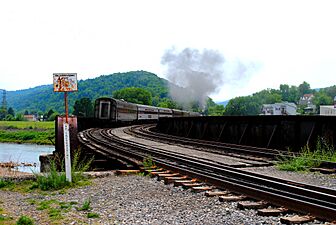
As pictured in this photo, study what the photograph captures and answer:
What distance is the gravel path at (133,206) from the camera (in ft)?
18.7

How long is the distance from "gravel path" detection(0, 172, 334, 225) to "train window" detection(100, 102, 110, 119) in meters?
27.3

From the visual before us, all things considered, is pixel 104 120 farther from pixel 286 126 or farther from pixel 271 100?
pixel 271 100

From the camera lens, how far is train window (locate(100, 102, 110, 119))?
1415 inches

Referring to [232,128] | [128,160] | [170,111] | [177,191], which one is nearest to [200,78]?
[170,111]

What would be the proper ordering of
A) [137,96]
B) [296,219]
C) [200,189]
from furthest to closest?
[137,96] → [200,189] → [296,219]

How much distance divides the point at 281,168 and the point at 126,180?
384 centimetres

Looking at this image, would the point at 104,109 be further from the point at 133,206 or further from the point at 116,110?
the point at 133,206

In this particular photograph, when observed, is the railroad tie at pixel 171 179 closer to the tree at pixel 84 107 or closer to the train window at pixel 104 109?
the train window at pixel 104 109

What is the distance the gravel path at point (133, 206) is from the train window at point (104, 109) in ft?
89.6

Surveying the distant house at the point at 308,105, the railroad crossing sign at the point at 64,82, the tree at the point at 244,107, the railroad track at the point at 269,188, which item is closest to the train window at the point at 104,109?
the railroad track at the point at 269,188

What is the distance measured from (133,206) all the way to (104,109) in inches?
1183

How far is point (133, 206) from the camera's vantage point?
21.8 feet

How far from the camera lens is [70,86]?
31.4 ft

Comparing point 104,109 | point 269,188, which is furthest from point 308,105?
point 269,188
